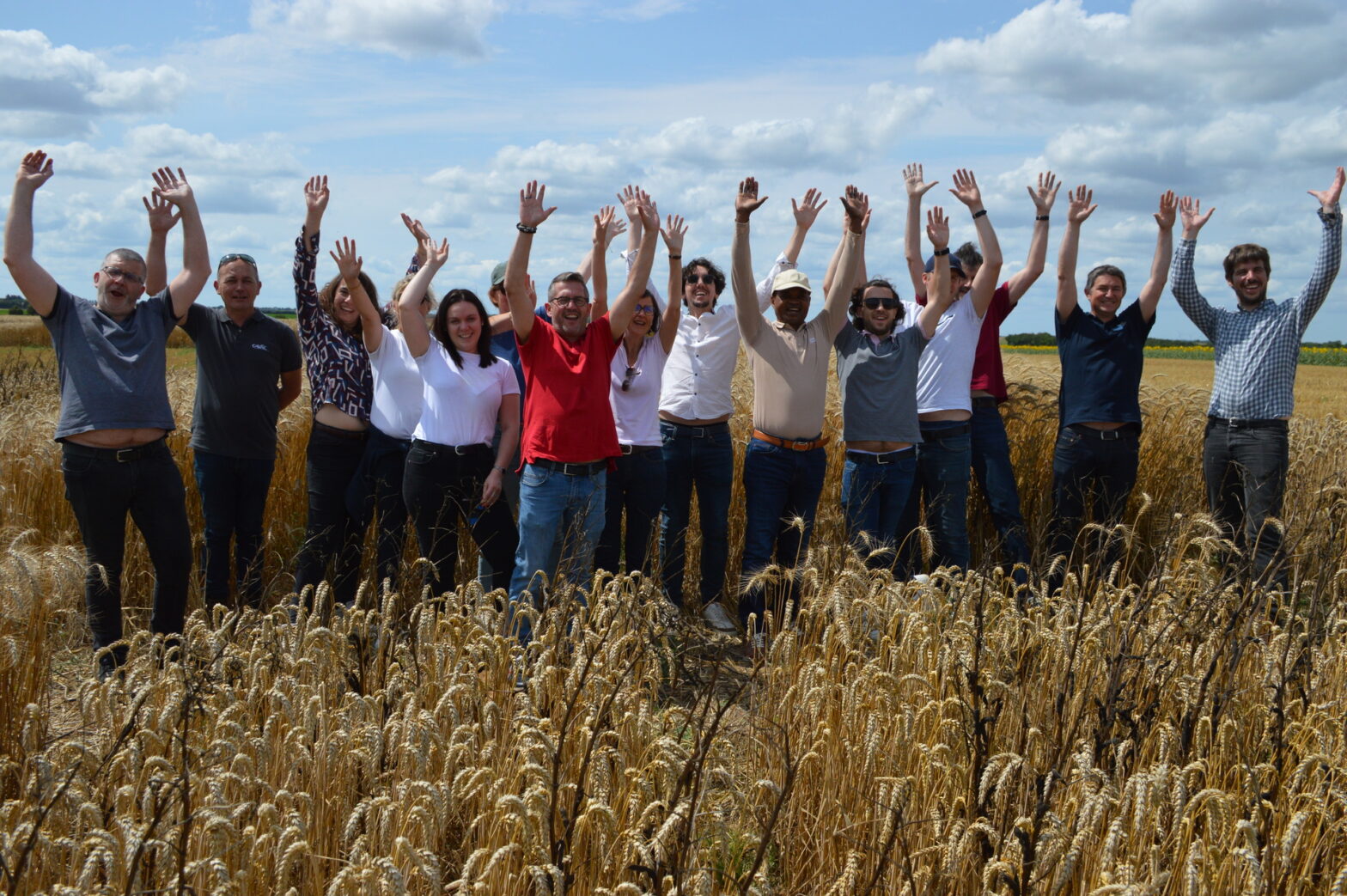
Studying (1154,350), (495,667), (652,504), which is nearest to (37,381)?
(652,504)

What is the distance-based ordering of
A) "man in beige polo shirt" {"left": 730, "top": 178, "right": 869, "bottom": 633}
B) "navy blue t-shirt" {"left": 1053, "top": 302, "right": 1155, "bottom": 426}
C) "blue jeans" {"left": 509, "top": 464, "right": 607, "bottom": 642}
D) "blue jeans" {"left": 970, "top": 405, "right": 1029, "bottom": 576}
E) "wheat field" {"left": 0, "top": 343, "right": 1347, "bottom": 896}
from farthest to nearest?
1. "blue jeans" {"left": 970, "top": 405, "right": 1029, "bottom": 576}
2. "navy blue t-shirt" {"left": 1053, "top": 302, "right": 1155, "bottom": 426}
3. "man in beige polo shirt" {"left": 730, "top": 178, "right": 869, "bottom": 633}
4. "blue jeans" {"left": 509, "top": 464, "right": 607, "bottom": 642}
5. "wheat field" {"left": 0, "top": 343, "right": 1347, "bottom": 896}

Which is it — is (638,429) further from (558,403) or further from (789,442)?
(789,442)

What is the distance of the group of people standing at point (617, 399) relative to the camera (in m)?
5.14

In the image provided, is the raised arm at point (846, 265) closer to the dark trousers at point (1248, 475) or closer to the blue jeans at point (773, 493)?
the blue jeans at point (773, 493)

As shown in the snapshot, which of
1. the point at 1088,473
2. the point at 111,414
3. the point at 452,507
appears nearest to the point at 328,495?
the point at 452,507

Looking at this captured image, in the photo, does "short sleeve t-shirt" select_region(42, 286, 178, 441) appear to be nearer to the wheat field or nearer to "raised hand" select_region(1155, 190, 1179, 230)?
the wheat field

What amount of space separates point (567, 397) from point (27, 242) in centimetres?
249

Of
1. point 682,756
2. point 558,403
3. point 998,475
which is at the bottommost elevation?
point 682,756

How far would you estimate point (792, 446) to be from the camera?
5957mm

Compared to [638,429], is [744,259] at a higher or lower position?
higher

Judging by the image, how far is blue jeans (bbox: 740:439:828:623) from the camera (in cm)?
596

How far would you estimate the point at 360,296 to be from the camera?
5.50 meters

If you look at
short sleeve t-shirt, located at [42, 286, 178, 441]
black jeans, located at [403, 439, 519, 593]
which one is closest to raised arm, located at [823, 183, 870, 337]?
black jeans, located at [403, 439, 519, 593]

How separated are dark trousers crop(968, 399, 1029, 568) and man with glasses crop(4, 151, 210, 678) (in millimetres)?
4542
